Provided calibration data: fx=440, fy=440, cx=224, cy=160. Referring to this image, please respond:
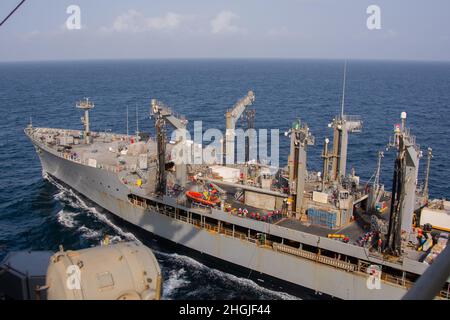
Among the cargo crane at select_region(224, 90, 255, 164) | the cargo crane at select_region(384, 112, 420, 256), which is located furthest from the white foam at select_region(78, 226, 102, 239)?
the cargo crane at select_region(384, 112, 420, 256)

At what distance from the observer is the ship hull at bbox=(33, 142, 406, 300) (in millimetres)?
27097

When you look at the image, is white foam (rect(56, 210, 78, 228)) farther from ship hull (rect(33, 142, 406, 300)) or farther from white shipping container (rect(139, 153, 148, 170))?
white shipping container (rect(139, 153, 148, 170))

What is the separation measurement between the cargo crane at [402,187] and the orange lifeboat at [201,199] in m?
13.1

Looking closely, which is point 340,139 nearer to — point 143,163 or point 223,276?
point 223,276

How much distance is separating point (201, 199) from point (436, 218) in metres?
16.6

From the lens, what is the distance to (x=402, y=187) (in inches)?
1002

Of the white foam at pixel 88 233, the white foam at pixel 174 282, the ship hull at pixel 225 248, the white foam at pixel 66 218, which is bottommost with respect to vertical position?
the white foam at pixel 174 282

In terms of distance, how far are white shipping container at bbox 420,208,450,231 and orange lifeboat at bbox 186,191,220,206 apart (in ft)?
48.3

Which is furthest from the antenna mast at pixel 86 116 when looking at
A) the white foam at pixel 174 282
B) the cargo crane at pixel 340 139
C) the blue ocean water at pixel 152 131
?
the cargo crane at pixel 340 139

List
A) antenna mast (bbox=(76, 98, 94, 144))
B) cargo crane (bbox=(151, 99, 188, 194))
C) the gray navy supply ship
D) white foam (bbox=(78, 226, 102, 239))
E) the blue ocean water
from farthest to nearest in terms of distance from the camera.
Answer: antenna mast (bbox=(76, 98, 94, 144)) < white foam (bbox=(78, 226, 102, 239)) < cargo crane (bbox=(151, 99, 188, 194)) < the blue ocean water < the gray navy supply ship

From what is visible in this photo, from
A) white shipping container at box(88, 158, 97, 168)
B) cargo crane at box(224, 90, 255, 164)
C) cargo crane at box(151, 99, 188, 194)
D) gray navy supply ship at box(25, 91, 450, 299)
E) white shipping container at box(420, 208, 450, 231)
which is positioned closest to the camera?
gray navy supply ship at box(25, 91, 450, 299)

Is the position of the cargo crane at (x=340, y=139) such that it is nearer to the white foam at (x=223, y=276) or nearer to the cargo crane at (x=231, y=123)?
the cargo crane at (x=231, y=123)

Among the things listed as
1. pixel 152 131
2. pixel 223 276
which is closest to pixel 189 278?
pixel 223 276

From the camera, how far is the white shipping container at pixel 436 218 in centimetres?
2930
